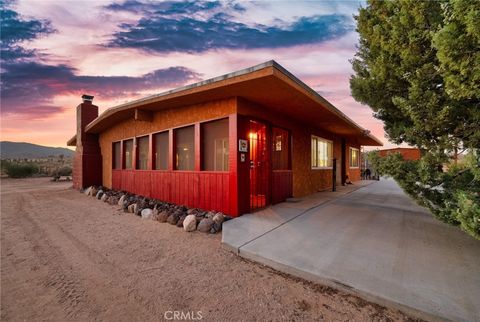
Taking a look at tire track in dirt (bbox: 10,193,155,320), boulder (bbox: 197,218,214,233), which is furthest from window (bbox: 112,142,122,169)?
boulder (bbox: 197,218,214,233)

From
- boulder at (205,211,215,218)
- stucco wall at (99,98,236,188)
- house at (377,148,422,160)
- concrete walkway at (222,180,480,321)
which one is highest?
stucco wall at (99,98,236,188)

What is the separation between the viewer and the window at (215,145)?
5.33 meters

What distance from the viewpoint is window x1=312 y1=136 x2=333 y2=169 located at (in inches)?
352

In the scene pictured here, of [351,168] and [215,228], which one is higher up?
[351,168]

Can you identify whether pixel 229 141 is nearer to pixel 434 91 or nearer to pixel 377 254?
pixel 377 254

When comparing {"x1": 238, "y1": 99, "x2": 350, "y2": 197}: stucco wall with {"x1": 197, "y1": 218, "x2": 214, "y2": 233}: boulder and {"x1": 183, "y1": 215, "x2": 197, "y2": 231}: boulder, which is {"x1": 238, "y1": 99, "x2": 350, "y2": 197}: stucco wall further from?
{"x1": 183, "y1": 215, "x2": 197, "y2": 231}: boulder

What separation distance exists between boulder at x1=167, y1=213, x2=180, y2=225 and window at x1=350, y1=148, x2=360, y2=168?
13.0 metres

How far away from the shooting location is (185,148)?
20.9 ft

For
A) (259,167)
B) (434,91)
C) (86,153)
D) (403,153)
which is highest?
(434,91)

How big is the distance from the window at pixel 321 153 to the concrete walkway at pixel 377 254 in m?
4.24

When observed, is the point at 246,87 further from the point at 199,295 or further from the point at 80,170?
the point at 80,170

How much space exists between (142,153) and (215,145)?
4508 millimetres

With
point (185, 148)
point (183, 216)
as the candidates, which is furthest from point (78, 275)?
point (185, 148)

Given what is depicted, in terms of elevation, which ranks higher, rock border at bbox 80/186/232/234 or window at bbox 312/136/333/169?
window at bbox 312/136/333/169
